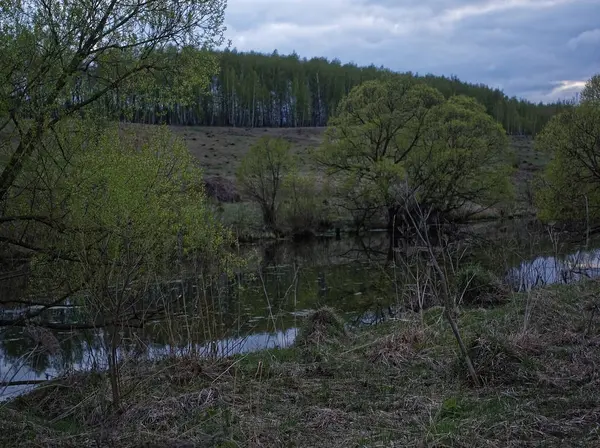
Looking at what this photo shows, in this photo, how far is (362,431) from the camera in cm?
528

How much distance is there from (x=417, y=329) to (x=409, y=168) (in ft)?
111

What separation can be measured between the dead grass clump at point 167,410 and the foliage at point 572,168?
27640 millimetres

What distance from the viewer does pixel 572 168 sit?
104 ft

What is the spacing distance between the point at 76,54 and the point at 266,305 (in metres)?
9.89

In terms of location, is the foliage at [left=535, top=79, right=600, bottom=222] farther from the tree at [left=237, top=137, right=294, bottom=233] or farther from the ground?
the tree at [left=237, top=137, right=294, bottom=233]

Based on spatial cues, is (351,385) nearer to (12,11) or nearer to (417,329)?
(417,329)

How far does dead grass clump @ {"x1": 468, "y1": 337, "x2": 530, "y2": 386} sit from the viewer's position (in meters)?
6.32

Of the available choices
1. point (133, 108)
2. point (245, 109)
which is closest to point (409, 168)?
point (133, 108)

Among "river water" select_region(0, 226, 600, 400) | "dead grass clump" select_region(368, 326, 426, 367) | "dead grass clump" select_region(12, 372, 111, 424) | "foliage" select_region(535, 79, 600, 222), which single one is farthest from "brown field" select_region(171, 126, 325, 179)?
"dead grass clump" select_region(12, 372, 111, 424)

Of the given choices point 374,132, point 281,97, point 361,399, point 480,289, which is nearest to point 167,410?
point 361,399

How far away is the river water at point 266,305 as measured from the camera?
825 centimetres

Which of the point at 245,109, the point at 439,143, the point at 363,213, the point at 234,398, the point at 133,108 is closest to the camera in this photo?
the point at 234,398

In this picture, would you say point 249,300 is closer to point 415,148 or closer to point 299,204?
point 299,204

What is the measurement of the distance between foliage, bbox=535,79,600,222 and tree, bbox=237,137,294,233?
56.3 ft
